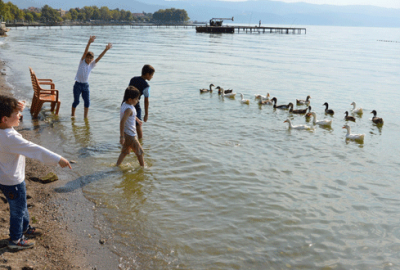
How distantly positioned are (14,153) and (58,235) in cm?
162

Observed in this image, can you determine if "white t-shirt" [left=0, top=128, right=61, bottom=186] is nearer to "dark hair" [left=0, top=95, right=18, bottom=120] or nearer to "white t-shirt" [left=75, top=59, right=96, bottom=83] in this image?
"dark hair" [left=0, top=95, right=18, bottom=120]

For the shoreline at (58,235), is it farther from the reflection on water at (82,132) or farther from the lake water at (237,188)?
the reflection on water at (82,132)

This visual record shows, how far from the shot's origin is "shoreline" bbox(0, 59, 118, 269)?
164 inches

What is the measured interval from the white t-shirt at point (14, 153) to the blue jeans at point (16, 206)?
10 centimetres

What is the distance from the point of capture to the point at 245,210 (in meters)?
6.11

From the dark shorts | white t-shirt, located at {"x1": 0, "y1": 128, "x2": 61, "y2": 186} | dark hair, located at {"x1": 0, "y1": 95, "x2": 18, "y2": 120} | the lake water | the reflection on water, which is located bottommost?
the lake water

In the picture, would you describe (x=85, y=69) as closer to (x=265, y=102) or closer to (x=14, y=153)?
(x=14, y=153)

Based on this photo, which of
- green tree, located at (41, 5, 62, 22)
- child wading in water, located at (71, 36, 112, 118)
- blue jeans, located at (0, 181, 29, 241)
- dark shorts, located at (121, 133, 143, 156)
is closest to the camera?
blue jeans, located at (0, 181, 29, 241)

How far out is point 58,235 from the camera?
4785 millimetres

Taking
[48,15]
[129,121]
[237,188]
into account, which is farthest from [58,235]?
[48,15]

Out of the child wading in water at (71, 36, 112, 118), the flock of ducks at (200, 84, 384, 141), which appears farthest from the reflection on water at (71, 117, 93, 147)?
the flock of ducks at (200, 84, 384, 141)

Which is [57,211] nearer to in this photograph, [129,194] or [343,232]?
[129,194]

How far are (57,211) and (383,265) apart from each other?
5.44m

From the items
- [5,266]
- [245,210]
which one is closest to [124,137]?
[245,210]
